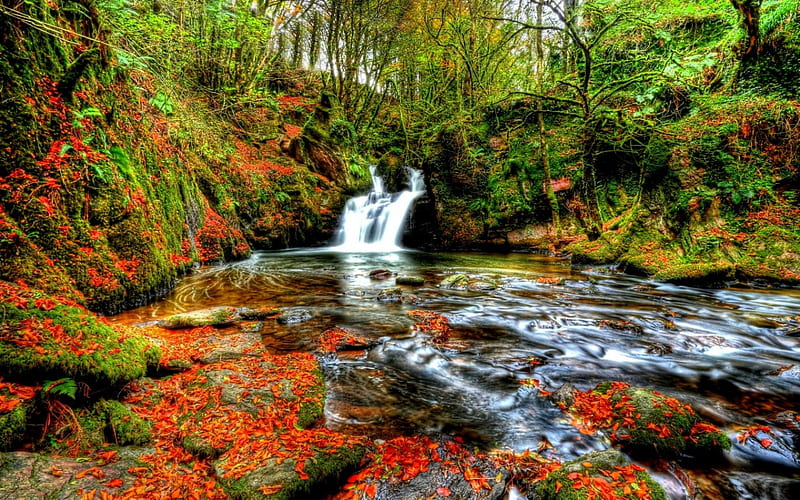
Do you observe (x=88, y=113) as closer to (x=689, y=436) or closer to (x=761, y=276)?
(x=689, y=436)

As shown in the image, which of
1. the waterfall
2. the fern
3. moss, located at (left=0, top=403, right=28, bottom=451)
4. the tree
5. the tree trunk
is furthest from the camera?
the waterfall

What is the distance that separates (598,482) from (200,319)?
433 centimetres

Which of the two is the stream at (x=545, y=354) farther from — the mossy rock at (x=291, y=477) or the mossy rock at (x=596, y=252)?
the mossy rock at (x=596, y=252)

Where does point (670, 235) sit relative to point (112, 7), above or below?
below

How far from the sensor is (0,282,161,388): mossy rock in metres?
1.87

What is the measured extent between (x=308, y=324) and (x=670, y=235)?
8.64 m

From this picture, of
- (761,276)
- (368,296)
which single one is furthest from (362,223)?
(761,276)

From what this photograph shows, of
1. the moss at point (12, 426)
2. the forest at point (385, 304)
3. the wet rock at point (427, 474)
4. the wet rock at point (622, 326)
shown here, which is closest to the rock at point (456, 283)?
the forest at point (385, 304)

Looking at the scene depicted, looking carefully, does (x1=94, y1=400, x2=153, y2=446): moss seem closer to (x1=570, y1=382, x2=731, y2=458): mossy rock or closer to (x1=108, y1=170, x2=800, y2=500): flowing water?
(x1=108, y1=170, x2=800, y2=500): flowing water

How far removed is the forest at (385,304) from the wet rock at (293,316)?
0.05 metres

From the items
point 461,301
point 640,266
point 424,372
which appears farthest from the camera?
point 640,266

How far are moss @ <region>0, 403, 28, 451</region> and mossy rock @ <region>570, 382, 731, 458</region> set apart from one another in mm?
3390

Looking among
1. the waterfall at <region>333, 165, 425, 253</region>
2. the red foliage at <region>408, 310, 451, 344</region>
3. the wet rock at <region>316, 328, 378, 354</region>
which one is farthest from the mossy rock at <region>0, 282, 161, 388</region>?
the waterfall at <region>333, 165, 425, 253</region>

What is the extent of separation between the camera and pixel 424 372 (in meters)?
3.49
